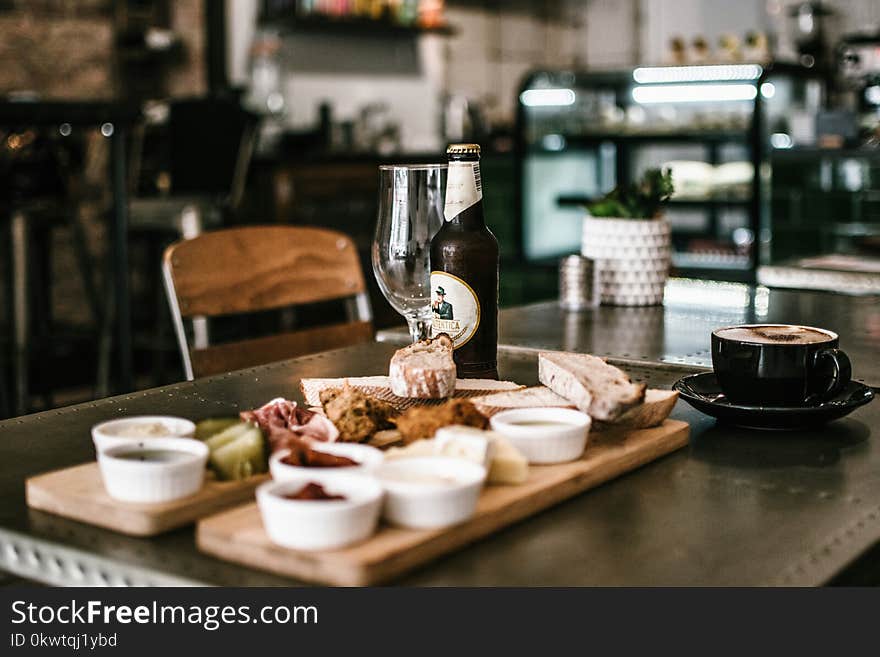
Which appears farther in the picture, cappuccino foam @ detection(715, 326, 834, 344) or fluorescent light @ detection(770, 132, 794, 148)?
fluorescent light @ detection(770, 132, 794, 148)

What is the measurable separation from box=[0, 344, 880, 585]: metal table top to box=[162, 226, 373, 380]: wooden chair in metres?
0.67

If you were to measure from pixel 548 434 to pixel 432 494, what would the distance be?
0.67 ft

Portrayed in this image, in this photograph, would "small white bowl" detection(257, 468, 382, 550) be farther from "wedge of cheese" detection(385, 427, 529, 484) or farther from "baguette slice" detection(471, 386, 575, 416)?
"baguette slice" detection(471, 386, 575, 416)

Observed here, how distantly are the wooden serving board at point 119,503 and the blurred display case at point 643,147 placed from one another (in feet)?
12.2

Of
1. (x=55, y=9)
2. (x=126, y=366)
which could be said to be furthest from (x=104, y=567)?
(x=55, y=9)

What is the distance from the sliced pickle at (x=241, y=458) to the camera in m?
0.90

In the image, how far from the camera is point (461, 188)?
51.4 inches

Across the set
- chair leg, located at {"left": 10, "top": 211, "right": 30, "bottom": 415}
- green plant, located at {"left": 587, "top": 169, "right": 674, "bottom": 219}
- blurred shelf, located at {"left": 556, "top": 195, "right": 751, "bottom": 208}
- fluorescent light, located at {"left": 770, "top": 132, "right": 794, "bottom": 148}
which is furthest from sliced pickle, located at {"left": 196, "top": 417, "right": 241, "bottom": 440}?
blurred shelf, located at {"left": 556, "top": 195, "right": 751, "bottom": 208}

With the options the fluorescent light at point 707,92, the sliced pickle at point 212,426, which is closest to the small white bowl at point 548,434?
the sliced pickle at point 212,426

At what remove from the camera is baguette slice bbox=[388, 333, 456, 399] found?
113cm

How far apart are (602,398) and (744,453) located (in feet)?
0.55

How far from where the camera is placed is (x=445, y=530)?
0.79 metres

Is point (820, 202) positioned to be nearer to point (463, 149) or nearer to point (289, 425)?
point (463, 149)
